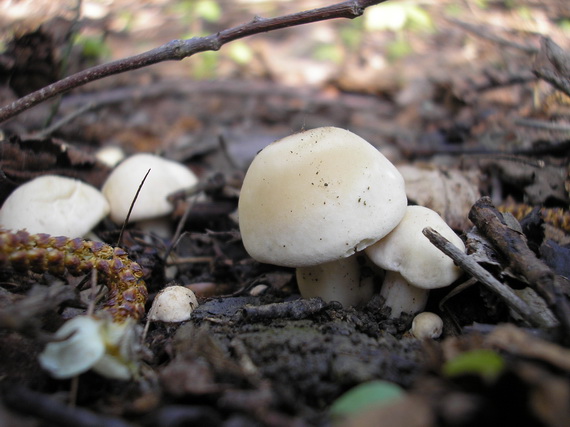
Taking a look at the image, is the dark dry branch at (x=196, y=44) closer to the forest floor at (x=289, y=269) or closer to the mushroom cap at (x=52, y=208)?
the mushroom cap at (x=52, y=208)

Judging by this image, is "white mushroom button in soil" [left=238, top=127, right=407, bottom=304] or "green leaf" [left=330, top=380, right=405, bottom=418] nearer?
"green leaf" [left=330, top=380, right=405, bottom=418]

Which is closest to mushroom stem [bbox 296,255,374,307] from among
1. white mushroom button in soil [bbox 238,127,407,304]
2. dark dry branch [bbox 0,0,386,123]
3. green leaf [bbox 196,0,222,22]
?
white mushroom button in soil [bbox 238,127,407,304]

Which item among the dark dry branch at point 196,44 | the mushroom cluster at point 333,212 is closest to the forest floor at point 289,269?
the mushroom cluster at point 333,212

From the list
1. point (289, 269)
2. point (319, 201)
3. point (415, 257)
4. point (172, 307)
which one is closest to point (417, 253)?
point (415, 257)

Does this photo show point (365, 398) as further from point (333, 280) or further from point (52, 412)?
point (333, 280)

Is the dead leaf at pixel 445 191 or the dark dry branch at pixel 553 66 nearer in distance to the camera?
the dark dry branch at pixel 553 66

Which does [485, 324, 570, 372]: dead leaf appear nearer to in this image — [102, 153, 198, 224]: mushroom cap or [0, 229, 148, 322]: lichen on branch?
[0, 229, 148, 322]: lichen on branch

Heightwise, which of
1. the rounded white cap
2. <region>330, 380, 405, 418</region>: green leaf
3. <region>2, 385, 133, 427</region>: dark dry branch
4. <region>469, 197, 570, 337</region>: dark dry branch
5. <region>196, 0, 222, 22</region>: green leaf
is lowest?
<region>196, 0, 222, 22</region>: green leaf
